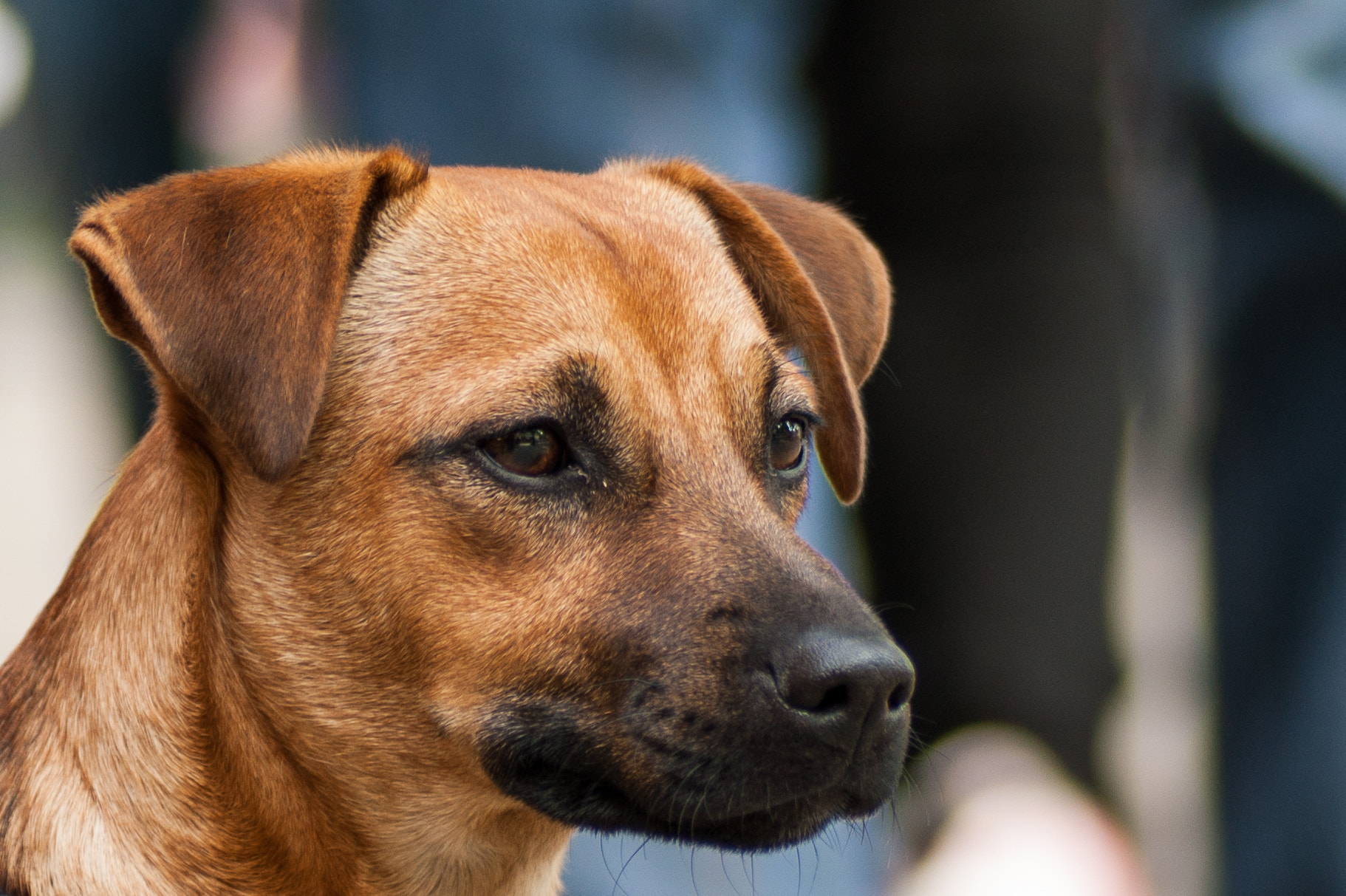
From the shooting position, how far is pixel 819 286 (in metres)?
3.37

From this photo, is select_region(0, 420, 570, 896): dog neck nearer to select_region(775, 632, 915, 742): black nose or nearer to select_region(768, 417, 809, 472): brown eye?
select_region(775, 632, 915, 742): black nose

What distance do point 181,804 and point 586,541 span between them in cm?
90

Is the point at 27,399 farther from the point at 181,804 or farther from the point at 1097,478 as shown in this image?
the point at 1097,478

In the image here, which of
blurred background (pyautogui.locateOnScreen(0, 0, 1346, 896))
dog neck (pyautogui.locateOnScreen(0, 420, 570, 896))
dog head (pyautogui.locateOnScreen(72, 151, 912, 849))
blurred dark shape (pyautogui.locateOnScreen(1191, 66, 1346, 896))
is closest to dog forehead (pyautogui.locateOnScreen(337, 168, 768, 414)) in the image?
dog head (pyautogui.locateOnScreen(72, 151, 912, 849))

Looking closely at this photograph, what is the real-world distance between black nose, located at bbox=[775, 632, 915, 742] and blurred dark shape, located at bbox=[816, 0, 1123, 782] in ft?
7.56

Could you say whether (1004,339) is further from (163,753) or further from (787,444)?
(163,753)

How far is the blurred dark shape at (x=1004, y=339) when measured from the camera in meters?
4.36

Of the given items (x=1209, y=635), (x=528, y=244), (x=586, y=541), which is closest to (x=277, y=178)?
(x=528, y=244)

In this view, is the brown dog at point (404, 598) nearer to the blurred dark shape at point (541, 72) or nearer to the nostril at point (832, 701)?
the nostril at point (832, 701)

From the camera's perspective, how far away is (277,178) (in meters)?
2.54

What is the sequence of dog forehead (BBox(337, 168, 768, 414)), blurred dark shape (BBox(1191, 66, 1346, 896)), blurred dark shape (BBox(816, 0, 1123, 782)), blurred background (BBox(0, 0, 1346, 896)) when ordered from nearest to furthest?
dog forehead (BBox(337, 168, 768, 414)) < blurred dark shape (BBox(1191, 66, 1346, 896)) < blurred background (BBox(0, 0, 1346, 896)) < blurred dark shape (BBox(816, 0, 1123, 782))

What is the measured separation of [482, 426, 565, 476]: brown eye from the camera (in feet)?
8.09

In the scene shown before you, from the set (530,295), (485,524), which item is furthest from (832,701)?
(530,295)

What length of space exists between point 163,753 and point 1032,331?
3.19m
